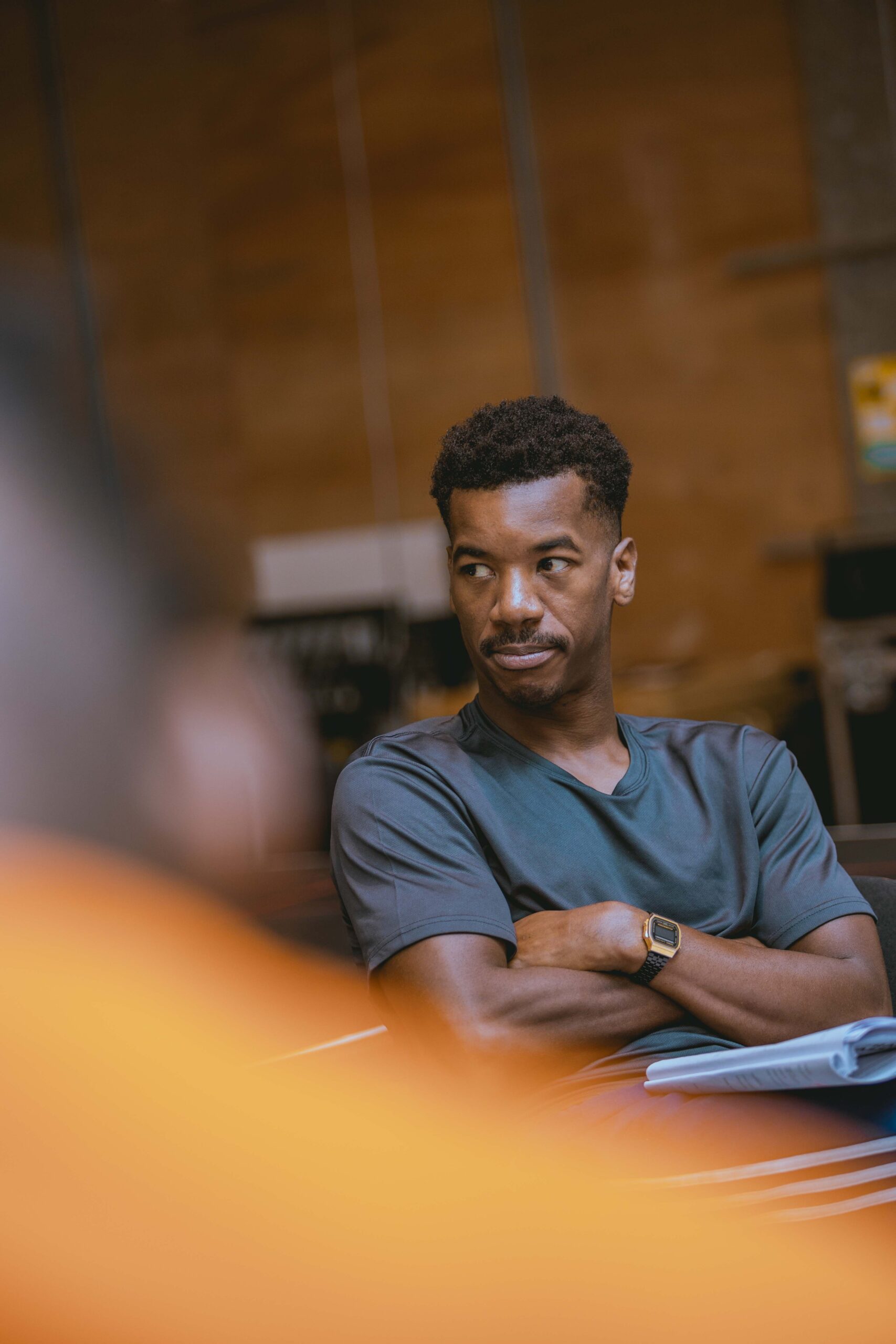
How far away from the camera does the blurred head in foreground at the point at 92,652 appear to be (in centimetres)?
578

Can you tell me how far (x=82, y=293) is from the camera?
5977mm

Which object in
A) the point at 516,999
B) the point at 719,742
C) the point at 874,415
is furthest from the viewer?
the point at 874,415

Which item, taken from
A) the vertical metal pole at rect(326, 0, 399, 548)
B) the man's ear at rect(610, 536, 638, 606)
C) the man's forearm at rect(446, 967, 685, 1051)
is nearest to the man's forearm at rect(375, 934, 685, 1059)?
the man's forearm at rect(446, 967, 685, 1051)

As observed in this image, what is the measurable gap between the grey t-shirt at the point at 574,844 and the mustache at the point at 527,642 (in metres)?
0.10

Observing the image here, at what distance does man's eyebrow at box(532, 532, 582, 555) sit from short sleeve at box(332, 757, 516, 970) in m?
0.26

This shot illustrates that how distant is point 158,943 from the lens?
3.93 meters

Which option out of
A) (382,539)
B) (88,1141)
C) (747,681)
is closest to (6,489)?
(382,539)

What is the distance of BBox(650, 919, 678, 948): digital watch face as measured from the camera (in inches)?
47.3

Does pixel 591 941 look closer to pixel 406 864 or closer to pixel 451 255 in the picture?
pixel 406 864

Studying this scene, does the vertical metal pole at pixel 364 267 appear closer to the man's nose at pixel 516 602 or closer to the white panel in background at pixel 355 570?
the white panel in background at pixel 355 570

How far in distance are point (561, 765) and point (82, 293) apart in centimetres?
526

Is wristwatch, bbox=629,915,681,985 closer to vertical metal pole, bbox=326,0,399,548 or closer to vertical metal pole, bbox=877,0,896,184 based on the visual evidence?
vertical metal pole, bbox=877,0,896,184

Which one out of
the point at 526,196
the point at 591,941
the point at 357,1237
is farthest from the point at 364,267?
the point at 357,1237

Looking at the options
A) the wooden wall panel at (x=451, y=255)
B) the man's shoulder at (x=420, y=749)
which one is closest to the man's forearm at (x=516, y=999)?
the man's shoulder at (x=420, y=749)
